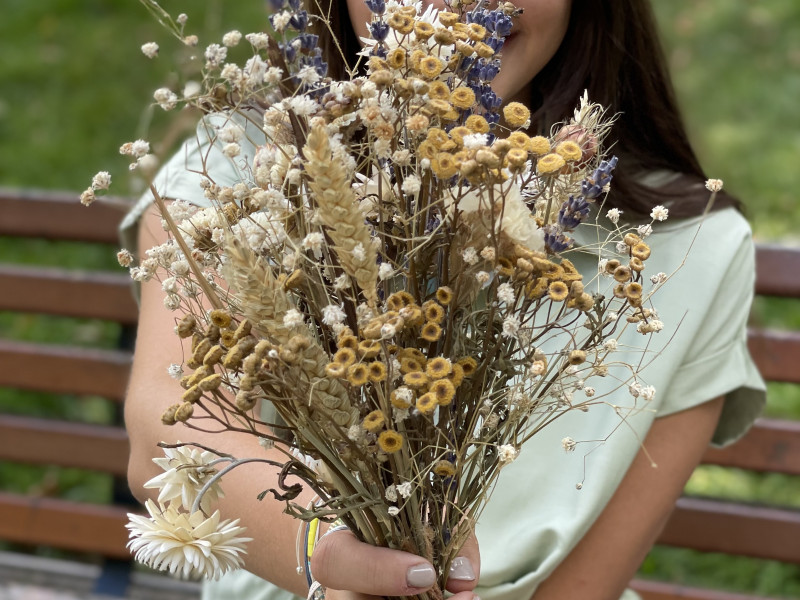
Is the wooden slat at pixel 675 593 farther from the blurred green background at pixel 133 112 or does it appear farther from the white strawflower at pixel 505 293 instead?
the white strawflower at pixel 505 293

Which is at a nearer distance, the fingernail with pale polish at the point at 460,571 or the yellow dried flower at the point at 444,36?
the yellow dried flower at the point at 444,36

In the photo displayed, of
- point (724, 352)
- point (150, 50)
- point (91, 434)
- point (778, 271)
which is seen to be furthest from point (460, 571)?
point (91, 434)

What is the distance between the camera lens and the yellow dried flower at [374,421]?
2.48 feet

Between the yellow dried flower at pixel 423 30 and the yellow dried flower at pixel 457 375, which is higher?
the yellow dried flower at pixel 423 30

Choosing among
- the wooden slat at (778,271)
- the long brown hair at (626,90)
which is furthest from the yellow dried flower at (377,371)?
the wooden slat at (778,271)

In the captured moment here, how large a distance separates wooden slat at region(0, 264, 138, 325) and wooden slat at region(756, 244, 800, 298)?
4.63 feet

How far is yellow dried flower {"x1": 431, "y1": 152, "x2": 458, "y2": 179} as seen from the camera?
708 millimetres

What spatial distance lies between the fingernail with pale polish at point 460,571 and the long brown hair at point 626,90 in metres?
0.68

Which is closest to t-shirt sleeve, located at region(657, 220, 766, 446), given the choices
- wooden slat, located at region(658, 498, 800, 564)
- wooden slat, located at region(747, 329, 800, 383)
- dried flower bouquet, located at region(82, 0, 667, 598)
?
wooden slat, located at region(747, 329, 800, 383)

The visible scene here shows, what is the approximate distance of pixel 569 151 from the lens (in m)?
0.76

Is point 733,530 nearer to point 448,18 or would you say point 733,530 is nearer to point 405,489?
point 405,489

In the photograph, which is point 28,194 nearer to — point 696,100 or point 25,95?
point 25,95

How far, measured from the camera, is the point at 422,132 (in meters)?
0.74

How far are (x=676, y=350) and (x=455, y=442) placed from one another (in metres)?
0.71
